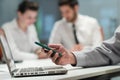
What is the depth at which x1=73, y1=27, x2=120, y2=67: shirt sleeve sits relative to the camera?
1.49m

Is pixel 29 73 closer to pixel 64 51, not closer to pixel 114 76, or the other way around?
pixel 64 51

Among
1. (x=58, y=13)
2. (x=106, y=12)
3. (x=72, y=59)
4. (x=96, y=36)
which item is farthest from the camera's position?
(x=58, y=13)

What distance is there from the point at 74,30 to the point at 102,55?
1862mm

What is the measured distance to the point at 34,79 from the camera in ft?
3.60

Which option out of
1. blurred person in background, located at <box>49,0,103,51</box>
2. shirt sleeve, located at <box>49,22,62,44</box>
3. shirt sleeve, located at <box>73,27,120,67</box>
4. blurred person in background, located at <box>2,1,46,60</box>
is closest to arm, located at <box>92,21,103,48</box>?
blurred person in background, located at <box>49,0,103,51</box>

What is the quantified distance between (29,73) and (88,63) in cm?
39

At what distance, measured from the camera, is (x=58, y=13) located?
460 centimetres

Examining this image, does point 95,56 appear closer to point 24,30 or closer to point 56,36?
point 56,36

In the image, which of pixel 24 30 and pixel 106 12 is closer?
pixel 24 30

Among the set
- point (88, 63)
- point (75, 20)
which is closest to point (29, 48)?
point (75, 20)

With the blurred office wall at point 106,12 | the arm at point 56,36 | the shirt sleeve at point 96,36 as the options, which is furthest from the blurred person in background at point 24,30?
the blurred office wall at point 106,12

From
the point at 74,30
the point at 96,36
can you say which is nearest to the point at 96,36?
the point at 96,36

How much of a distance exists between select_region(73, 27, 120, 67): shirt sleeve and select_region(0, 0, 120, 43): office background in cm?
229

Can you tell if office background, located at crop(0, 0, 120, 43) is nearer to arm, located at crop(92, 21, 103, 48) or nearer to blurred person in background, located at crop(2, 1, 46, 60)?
arm, located at crop(92, 21, 103, 48)
